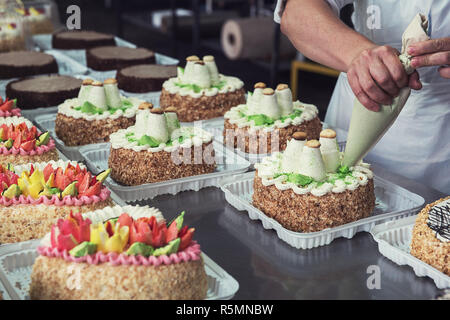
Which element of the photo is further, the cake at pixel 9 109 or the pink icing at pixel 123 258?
the cake at pixel 9 109

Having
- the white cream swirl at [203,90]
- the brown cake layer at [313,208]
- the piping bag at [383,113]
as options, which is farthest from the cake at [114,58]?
the piping bag at [383,113]

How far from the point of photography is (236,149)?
2295 mm

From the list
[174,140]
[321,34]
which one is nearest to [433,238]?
[321,34]

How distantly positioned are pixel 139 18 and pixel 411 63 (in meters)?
7.07

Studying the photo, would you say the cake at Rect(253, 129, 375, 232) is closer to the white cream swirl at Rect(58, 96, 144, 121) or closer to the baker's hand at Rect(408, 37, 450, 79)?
the baker's hand at Rect(408, 37, 450, 79)

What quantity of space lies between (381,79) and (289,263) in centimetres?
50

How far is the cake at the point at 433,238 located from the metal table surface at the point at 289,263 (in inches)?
1.8

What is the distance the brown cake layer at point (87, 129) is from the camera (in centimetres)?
237

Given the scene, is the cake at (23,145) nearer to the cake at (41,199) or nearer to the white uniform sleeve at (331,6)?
the cake at (41,199)

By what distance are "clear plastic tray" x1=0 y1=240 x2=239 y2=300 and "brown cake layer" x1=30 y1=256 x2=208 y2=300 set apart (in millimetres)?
67

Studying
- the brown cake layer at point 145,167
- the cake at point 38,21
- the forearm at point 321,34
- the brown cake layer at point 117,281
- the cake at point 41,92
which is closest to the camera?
the brown cake layer at point 117,281

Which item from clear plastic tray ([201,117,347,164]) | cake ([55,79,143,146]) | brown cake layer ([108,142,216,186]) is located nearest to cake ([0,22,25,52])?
cake ([55,79,143,146])

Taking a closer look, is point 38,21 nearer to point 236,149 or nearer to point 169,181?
point 236,149
